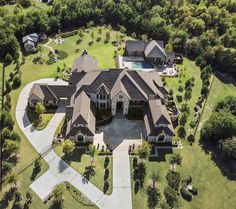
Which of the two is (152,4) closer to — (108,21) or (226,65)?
(108,21)

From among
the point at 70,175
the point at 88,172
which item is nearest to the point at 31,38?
the point at 70,175

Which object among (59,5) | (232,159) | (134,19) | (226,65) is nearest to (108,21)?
(134,19)

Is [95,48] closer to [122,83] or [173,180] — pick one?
[122,83]

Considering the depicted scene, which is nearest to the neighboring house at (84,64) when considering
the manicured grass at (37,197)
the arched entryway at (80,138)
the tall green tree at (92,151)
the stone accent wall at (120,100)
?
the stone accent wall at (120,100)

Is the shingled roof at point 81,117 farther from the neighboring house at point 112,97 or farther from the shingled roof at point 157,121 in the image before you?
the shingled roof at point 157,121

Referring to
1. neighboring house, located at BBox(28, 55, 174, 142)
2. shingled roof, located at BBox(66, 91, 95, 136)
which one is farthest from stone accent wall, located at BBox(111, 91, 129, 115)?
shingled roof, located at BBox(66, 91, 95, 136)

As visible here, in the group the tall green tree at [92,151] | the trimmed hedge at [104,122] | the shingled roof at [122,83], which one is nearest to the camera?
the tall green tree at [92,151]

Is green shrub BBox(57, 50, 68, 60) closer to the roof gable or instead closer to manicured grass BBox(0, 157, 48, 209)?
the roof gable
